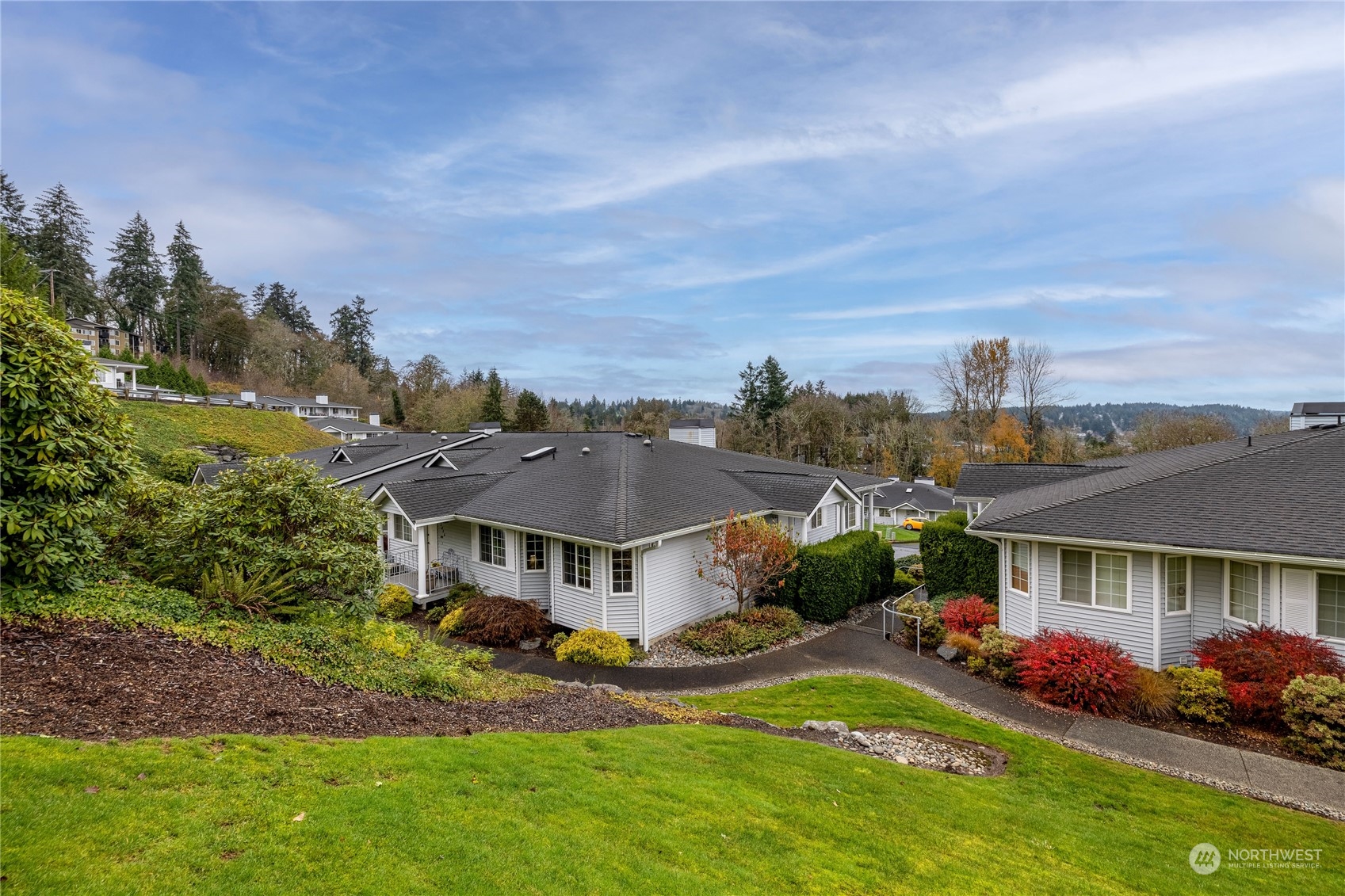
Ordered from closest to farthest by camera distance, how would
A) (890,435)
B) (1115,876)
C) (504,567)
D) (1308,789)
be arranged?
(1115,876)
(1308,789)
(504,567)
(890,435)

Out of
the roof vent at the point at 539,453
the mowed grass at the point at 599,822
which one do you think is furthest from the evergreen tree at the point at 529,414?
the mowed grass at the point at 599,822

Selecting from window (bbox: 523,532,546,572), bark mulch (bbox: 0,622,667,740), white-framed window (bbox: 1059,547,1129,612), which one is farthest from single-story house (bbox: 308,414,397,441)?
white-framed window (bbox: 1059,547,1129,612)

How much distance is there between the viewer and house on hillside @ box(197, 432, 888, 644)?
15.3 metres

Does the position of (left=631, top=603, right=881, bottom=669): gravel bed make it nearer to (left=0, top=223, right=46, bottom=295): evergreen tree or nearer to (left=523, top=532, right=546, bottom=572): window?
(left=523, top=532, right=546, bottom=572): window

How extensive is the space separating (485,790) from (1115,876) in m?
6.50

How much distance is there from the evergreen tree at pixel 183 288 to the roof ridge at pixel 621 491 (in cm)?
7011

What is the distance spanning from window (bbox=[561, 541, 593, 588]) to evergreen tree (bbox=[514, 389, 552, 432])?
131ft

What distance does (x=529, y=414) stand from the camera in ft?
180

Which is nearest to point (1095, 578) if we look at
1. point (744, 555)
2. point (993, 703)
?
point (993, 703)

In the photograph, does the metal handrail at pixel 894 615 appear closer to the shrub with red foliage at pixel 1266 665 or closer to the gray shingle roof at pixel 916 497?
the shrub with red foliage at pixel 1266 665

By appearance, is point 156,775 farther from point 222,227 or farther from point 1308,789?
point 222,227

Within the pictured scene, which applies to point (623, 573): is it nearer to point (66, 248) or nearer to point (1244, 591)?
point (1244, 591)

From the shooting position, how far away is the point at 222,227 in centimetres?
1767

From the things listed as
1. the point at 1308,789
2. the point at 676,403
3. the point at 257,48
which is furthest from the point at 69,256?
the point at 676,403
